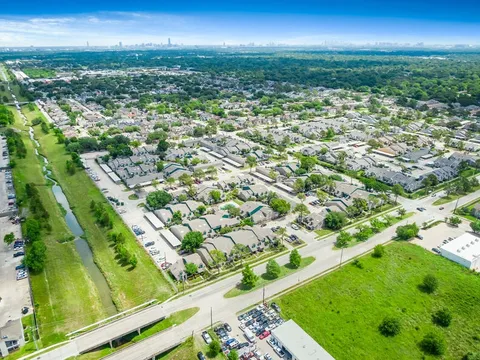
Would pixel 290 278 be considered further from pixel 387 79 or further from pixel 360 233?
pixel 387 79

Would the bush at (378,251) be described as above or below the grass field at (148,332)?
above

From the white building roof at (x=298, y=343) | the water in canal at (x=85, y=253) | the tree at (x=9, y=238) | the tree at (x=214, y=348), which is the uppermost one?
the tree at (x=9, y=238)

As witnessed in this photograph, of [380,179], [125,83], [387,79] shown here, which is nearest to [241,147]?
[380,179]

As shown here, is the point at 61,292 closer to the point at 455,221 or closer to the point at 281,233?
the point at 281,233

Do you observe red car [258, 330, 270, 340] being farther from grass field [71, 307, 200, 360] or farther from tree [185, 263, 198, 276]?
tree [185, 263, 198, 276]

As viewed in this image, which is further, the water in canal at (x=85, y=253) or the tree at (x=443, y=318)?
the water in canal at (x=85, y=253)

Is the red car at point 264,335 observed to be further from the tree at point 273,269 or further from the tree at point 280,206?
the tree at point 280,206

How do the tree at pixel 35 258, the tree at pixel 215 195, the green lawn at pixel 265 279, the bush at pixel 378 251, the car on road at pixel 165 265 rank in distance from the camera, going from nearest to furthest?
the green lawn at pixel 265 279 → the tree at pixel 35 258 → the car on road at pixel 165 265 → the bush at pixel 378 251 → the tree at pixel 215 195

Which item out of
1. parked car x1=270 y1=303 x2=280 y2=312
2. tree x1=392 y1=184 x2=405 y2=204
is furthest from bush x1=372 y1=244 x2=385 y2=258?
tree x1=392 y1=184 x2=405 y2=204

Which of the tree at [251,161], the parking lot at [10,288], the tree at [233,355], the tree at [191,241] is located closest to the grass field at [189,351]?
the tree at [233,355]
